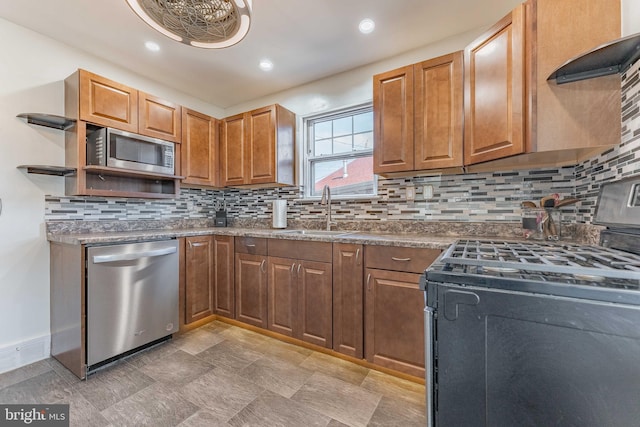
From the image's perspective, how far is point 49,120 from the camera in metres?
2.09

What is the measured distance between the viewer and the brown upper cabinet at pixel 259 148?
9.06 feet

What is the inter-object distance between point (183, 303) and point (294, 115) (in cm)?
219

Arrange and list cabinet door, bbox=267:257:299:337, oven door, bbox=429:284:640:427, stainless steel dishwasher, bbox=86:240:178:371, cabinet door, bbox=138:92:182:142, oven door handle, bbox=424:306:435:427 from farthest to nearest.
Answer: cabinet door, bbox=138:92:182:142, cabinet door, bbox=267:257:299:337, stainless steel dishwasher, bbox=86:240:178:371, oven door handle, bbox=424:306:435:427, oven door, bbox=429:284:640:427

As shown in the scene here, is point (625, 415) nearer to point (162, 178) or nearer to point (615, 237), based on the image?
point (615, 237)

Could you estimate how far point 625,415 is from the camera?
610mm

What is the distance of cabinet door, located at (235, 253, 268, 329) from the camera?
236 cm

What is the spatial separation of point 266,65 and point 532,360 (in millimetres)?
2801

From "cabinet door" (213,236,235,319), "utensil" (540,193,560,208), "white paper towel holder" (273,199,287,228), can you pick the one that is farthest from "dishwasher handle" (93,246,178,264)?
"utensil" (540,193,560,208)

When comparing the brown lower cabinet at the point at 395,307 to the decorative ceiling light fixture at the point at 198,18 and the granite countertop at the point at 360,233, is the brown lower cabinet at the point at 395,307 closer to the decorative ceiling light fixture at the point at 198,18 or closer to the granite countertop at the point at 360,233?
the granite countertop at the point at 360,233

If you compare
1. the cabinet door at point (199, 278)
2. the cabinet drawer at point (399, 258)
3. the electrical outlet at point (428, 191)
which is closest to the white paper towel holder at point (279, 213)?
the cabinet door at point (199, 278)

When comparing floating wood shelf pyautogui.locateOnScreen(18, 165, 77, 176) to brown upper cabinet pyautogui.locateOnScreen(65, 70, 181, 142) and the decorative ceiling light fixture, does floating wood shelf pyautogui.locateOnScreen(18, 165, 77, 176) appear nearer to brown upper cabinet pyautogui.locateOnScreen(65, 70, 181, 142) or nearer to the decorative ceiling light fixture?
brown upper cabinet pyautogui.locateOnScreen(65, 70, 181, 142)

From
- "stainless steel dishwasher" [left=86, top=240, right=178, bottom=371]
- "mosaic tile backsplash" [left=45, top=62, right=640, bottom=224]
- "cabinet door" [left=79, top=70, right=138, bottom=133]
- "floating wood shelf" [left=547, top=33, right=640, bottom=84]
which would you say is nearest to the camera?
"floating wood shelf" [left=547, top=33, right=640, bottom=84]

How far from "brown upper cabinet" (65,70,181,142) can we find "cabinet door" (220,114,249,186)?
51 centimetres

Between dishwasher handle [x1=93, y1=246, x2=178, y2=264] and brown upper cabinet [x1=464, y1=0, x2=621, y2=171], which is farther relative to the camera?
dishwasher handle [x1=93, y1=246, x2=178, y2=264]
